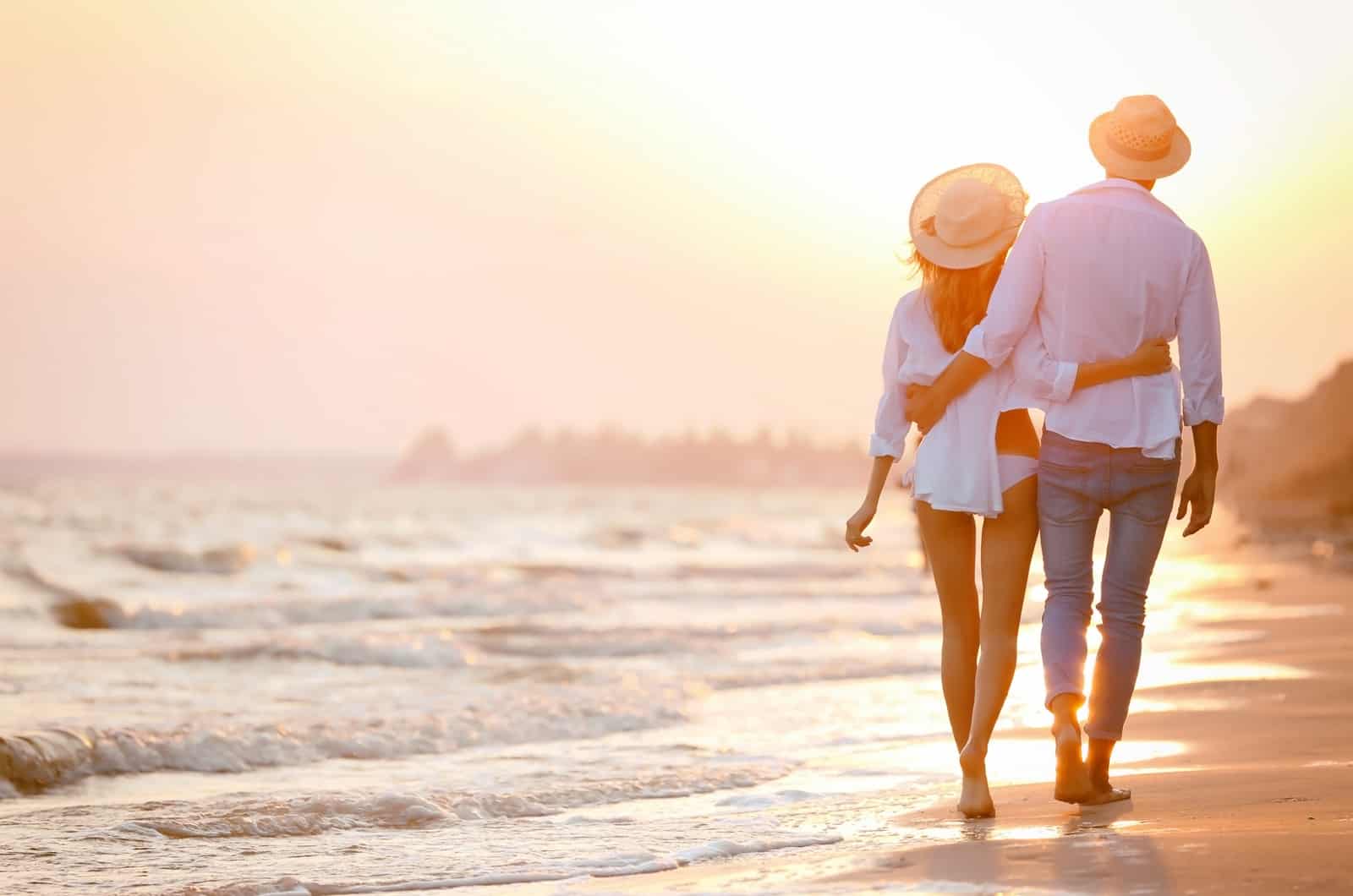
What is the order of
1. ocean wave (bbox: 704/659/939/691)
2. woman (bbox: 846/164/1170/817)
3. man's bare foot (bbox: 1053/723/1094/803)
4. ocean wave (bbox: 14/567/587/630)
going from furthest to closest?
ocean wave (bbox: 14/567/587/630), ocean wave (bbox: 704/659/939/691), woman (bbox: 846/164/1170/817), man's bare foot (bbox: 1053/723/1094/803)

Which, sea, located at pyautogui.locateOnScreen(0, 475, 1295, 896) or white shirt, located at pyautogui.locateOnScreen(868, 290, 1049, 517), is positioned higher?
white shirt, located at pyautogui.locateOnScreen(868, 290, 1049, 517)

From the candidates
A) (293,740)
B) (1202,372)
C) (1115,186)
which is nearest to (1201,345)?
(1202,372)

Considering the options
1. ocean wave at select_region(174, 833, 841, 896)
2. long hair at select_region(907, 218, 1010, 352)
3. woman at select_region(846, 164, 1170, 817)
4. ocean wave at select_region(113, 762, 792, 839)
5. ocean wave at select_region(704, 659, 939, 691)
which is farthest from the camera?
ocean wave at select_region(704, 659, 939, 691)

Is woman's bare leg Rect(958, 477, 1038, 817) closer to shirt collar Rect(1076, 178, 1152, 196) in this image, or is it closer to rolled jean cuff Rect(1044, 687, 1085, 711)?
rolled jean cuff Rect(1044, 687, 1085, 711)

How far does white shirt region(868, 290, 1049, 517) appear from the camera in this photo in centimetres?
407

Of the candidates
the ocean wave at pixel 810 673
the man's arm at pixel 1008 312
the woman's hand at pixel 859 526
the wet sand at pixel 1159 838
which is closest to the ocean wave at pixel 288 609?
the ocean wave at pixel 810 673

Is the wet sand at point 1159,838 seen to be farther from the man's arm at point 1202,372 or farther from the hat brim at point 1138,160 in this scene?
the hat brim at point 1138,160

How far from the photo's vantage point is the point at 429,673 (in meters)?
9.48

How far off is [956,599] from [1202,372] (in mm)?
928

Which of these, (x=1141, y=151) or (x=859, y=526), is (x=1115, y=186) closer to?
(x=1141, y=151)

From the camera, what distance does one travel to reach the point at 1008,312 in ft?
13.1

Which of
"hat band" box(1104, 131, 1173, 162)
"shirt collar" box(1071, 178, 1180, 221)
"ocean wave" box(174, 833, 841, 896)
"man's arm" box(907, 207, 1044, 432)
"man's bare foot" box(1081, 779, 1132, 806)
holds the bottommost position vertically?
"ocean wave" box(174, 833, 841, 896)

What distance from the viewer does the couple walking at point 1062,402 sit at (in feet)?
13.0

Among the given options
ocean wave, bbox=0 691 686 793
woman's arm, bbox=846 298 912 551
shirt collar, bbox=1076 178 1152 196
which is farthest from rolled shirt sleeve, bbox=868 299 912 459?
ocean wave, bbox=0 691 686 793
